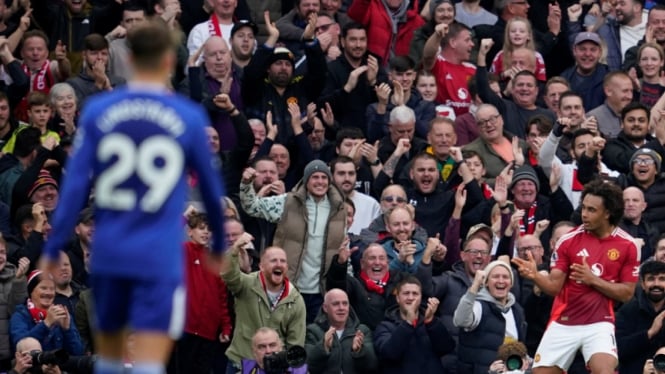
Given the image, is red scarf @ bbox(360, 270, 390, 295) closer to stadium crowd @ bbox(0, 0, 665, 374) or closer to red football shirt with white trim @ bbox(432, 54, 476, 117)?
stadium crowd @ bbox(0, 0, 665, 374)

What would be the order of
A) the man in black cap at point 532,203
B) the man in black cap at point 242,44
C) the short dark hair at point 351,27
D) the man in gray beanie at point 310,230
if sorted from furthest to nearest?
the short dark hair at point 351,27
the man in black cap at point 242,44
the man in black cap at point 532,203
the man in gray beanie at point 310,230

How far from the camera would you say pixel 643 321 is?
634 inches

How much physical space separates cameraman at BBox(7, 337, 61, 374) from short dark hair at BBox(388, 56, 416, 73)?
6271 millimetres

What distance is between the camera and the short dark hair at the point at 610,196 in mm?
14172

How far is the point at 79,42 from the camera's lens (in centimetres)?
2038

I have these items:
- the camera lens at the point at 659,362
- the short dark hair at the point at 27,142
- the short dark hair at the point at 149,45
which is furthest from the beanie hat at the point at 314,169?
the short dark hair at the point at 149,45

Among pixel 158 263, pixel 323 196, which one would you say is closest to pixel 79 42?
pixel 323 196

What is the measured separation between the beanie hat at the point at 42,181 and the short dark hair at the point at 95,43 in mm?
2250

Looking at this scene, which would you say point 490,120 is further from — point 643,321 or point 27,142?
point 27,142

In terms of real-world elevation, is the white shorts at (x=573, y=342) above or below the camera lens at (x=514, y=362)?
above

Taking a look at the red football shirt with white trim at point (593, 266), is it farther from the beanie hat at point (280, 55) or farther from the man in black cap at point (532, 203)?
the beanie hat at point (280, 55)

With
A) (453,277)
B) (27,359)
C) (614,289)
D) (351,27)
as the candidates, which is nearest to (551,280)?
(614,289)

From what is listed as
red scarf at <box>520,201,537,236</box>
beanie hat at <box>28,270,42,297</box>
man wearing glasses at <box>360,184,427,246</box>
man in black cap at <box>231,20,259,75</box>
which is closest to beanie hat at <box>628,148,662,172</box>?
red scarf at <box>520,201,537,236</box>

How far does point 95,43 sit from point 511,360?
21.3 feet
